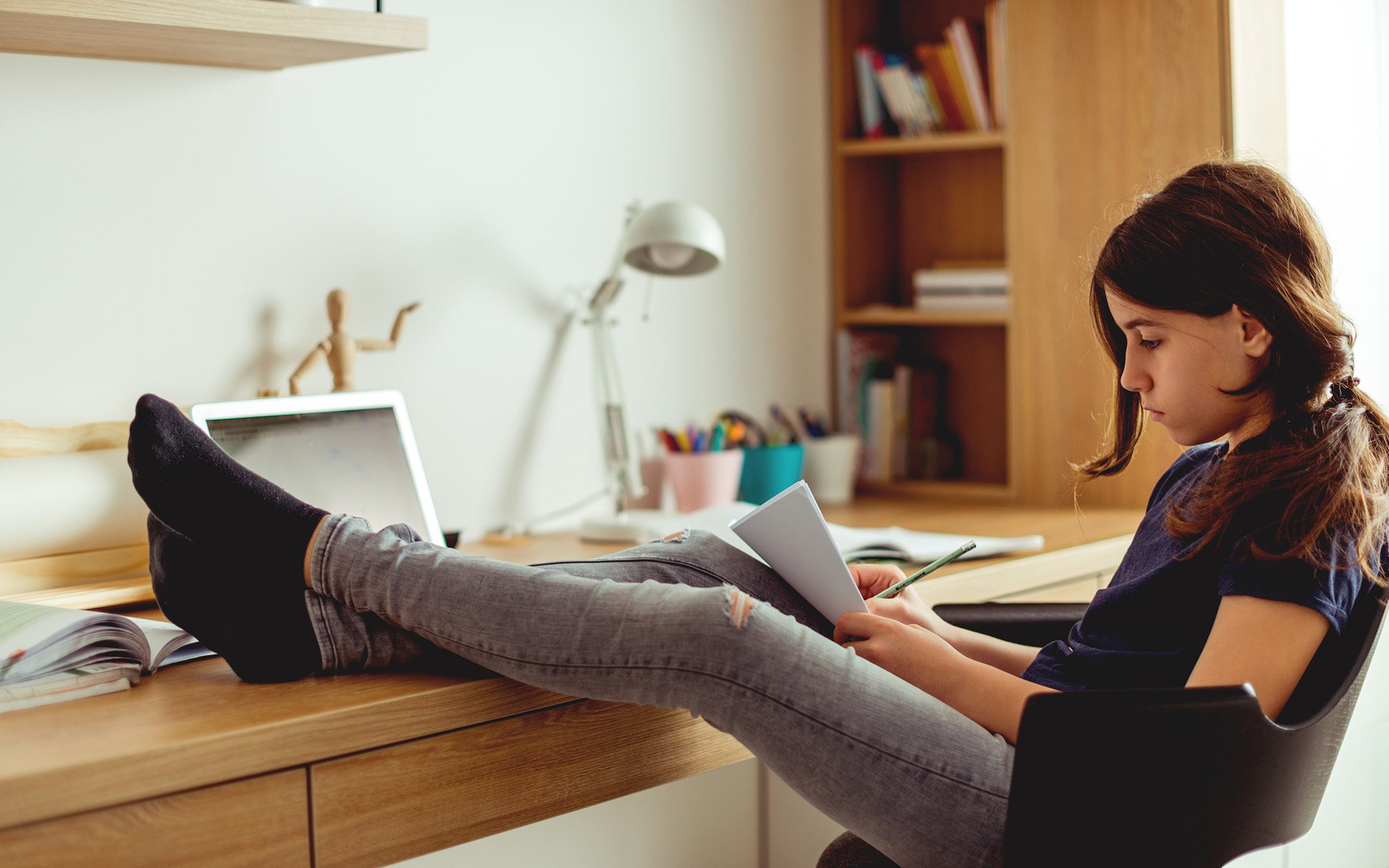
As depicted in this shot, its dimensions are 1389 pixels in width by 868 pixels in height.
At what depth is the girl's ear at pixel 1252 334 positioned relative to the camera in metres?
1.11

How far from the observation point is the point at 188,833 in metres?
0.94

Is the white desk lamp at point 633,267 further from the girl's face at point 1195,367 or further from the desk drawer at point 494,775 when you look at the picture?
the girl's face at point 1195,367

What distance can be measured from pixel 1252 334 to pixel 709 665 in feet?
1.87

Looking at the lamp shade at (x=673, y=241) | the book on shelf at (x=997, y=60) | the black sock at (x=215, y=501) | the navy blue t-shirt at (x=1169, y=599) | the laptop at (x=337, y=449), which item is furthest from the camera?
the book on shelf at (x=997, y=60)

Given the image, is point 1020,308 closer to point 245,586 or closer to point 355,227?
point 355,227

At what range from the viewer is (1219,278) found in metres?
1.11

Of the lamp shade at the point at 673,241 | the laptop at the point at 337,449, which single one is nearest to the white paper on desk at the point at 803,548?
the laptop at the point at 337,449

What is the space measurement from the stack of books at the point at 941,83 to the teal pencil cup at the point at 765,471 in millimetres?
743

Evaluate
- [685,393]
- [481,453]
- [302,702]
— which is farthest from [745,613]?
[685,393]

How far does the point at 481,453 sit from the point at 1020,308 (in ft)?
3.38

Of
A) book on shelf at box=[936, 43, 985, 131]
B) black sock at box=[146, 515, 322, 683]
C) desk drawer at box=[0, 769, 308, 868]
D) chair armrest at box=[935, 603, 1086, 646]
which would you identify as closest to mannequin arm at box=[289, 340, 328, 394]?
black sock at box=[146, 515, 322, 683]

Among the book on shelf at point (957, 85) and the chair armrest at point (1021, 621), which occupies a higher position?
the book on shelf at point (957, 85)

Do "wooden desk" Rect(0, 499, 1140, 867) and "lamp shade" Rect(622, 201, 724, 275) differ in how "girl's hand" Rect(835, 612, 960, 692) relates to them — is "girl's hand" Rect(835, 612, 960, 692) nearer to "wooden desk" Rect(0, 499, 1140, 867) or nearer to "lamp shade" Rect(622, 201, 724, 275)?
"wooden desk" Rect(0, 499, 1140, 867)

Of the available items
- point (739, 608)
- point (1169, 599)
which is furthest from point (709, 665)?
point (1169, 599)
